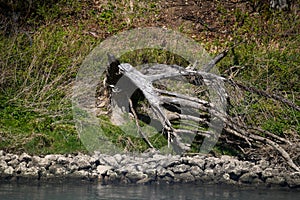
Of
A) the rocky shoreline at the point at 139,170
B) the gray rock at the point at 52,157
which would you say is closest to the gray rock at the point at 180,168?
the rocky shoreline at the point at 139,170

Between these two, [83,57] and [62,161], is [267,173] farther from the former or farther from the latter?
[83,57]

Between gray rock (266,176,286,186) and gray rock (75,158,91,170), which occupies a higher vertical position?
gray rock (75,158,91,170)

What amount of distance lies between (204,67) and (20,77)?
4.11 meters

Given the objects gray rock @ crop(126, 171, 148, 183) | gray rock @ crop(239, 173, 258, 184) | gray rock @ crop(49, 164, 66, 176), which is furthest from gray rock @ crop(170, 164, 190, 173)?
gray rock @ crop(49, 164, 66, 176)

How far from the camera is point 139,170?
444 inches

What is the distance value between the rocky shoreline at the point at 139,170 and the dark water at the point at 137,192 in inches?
11.6

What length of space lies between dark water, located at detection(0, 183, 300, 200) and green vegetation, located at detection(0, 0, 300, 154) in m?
1.49

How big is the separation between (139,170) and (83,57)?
14.6ft

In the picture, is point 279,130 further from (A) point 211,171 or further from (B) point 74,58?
(B) point 74,58

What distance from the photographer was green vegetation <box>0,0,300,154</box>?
12.4m

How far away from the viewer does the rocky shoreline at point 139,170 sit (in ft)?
36.1

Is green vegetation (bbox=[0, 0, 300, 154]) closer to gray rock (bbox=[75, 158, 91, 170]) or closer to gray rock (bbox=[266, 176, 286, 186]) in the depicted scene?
gray rock (bbox=[75, 158, 91, 170])

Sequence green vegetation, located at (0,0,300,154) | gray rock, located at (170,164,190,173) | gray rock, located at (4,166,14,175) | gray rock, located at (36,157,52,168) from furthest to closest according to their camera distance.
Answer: green vegetation, located at (0,0,300,154), gray rock, located at (170,164,190,173), gray rock, located at (36,157,52,168), gray rock, located at (4,166,14,175)

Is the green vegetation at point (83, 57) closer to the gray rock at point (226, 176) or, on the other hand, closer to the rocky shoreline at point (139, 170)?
the rocky shoreline at point (139, 170)
